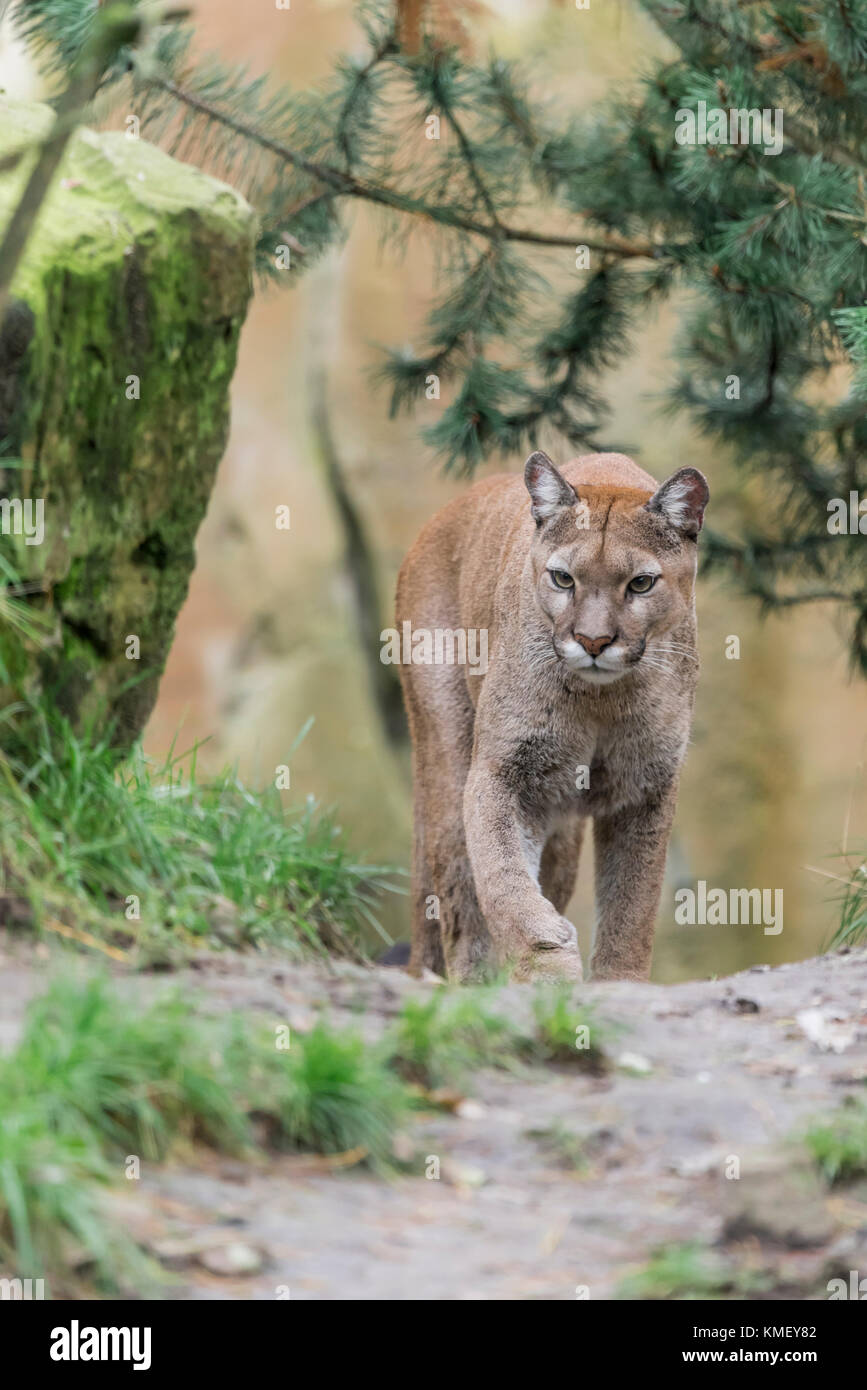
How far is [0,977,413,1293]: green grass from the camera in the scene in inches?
92.4

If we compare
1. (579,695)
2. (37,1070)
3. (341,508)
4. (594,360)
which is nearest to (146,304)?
(579,695)

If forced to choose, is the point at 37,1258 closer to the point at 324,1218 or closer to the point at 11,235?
the point at 324,1218

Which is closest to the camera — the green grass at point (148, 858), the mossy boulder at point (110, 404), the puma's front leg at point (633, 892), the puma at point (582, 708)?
the green grass at point (148, 858)

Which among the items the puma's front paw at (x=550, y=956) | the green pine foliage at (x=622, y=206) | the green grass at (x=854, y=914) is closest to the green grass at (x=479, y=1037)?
the puma's front paw at (x=550, y=956)

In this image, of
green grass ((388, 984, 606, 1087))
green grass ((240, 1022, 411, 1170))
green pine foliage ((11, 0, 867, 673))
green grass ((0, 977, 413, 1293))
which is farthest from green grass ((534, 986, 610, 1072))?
green pine foliage ((11, 0, 867, 673))

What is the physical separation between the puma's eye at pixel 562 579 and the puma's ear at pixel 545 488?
0.77ft

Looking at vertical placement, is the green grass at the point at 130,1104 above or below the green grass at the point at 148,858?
below

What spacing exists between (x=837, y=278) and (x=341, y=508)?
6.80 metres

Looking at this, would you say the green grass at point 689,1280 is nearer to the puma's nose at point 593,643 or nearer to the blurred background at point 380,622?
the puma's nose at point 593,643

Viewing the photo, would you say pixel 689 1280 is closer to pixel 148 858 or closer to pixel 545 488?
pixel 148 858

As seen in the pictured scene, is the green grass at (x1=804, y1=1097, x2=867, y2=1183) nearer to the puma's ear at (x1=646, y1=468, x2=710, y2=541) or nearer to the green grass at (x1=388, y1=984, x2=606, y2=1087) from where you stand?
the green grass at (x1=388, y1=984, x2=606, y2=1087)

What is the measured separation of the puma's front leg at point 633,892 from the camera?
534 cm

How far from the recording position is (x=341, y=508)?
39.4ft

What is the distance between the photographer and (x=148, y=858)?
3746 millimetres
